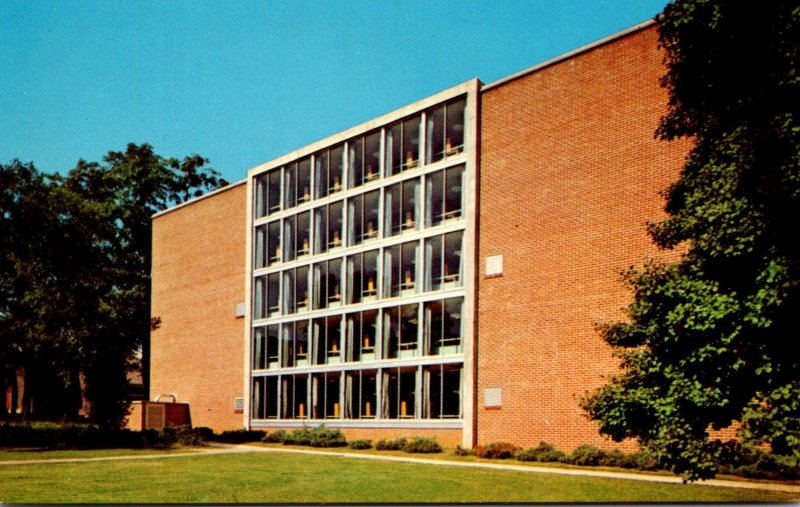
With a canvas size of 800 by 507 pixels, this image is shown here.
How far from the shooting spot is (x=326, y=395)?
33.8 meters

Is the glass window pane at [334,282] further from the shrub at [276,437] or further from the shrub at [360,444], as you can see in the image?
the shrub at [360,444]

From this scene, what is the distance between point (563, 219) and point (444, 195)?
5772 millimetres

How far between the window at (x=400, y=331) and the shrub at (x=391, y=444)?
143 inches

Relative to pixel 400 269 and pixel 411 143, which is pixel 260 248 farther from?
pixel 411 143

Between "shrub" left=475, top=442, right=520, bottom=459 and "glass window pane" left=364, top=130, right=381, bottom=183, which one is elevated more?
"glass window pane" left=364, top=130, right=381, bottom=183

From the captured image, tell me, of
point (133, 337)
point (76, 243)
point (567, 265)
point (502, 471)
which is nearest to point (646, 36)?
point (567, 265)

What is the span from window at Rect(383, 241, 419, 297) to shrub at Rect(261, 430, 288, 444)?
698 centimetres

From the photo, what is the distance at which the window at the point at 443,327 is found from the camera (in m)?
28.8

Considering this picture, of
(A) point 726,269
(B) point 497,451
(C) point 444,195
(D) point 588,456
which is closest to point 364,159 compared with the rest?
(C) point 444,195

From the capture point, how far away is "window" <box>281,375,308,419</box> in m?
34.8

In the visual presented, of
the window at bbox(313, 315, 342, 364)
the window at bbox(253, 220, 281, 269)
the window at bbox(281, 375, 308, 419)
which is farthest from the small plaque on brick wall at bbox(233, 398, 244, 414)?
the window at bbox(253, 220, 281, 269)

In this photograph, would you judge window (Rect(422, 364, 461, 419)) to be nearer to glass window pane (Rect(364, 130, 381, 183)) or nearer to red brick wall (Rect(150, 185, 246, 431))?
glass window pane (Rect(364, 130, 381, 183))

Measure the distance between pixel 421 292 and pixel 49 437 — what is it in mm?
15136

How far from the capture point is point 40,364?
103 feet
